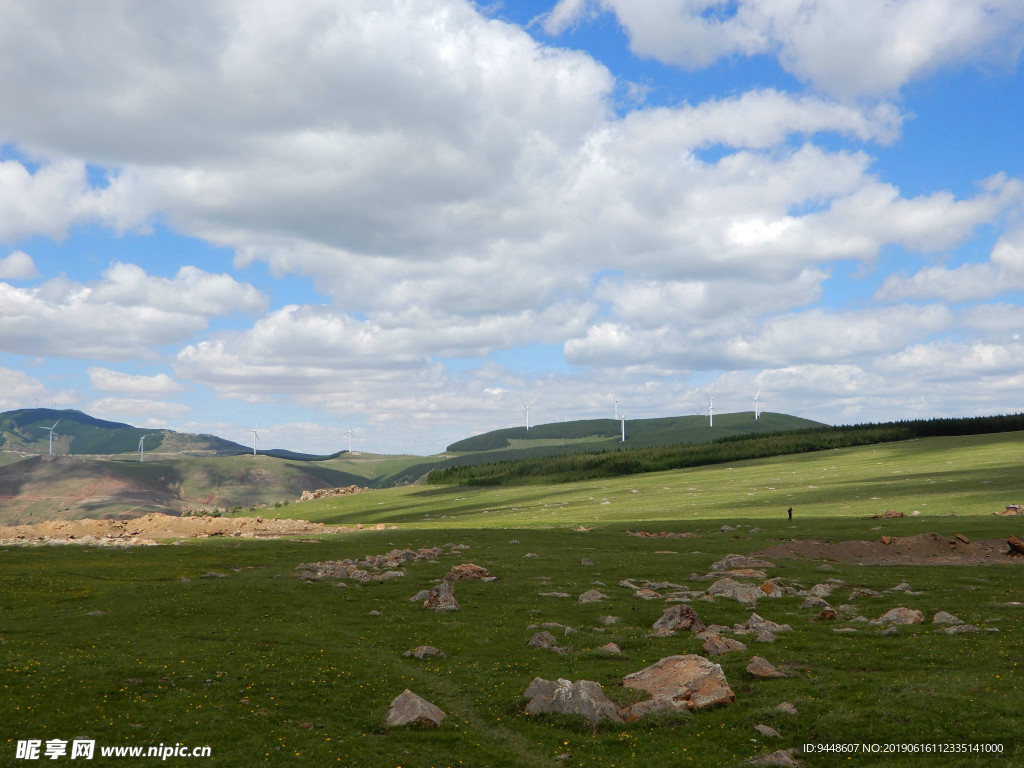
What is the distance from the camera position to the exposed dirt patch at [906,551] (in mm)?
56625

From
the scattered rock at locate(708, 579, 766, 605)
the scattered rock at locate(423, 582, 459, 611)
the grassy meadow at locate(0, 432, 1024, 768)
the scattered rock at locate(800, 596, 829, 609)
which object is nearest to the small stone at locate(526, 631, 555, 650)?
the grassy meadow at locate(0, 432, 1024, 768)

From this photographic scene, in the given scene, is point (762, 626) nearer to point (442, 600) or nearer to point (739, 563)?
point (442, 600)

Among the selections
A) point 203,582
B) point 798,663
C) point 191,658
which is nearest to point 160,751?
point 191,658

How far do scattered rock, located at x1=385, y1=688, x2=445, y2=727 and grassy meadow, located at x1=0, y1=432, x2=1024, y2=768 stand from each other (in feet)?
1.15

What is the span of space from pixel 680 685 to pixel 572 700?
4418 millimetres

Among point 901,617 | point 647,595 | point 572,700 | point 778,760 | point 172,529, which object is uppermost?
point 778,760

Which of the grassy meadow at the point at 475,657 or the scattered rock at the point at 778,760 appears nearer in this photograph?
the scattered rock at the point at 778,760

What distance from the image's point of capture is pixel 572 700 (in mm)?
25328

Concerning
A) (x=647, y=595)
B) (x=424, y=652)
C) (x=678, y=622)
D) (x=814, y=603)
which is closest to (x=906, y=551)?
(x=814, y=603)

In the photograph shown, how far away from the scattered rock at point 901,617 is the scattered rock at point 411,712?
24415 mm

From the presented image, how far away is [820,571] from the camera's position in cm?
5384

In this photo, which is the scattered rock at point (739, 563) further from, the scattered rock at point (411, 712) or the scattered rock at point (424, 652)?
the scattered rock at point (411, 712)

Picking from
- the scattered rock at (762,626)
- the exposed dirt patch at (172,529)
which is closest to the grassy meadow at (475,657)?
the scattered rock at (762,626)

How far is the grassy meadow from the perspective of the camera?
22.2m
